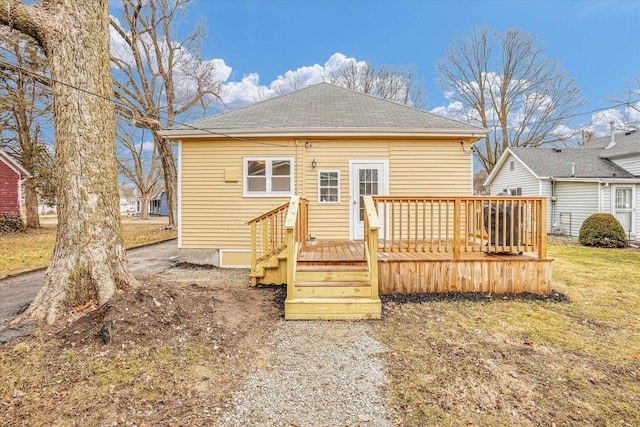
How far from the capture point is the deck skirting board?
482cm

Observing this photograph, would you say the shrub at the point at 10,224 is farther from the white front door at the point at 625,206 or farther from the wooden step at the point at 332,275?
the white front door at the point at 625,206

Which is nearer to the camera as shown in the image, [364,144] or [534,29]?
[364,144]

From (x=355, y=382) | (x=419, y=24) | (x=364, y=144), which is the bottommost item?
(x=355, y=382)

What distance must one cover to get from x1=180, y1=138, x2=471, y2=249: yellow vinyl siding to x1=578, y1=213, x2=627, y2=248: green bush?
7191 millimetres

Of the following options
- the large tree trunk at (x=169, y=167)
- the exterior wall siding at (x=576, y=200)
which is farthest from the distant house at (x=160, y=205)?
the exterior wall siding at (x=576, y=200)

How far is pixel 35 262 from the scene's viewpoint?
7.85m

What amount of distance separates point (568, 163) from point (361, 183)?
14.2 meters

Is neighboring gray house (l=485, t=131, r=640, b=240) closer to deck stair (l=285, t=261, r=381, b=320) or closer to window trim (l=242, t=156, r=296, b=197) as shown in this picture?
window trim (l=242, t=156, r=296, b=197)

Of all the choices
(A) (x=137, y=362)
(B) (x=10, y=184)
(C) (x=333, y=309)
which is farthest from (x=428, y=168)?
(B) (x=10, y=184)

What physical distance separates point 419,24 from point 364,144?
1460 centimetres

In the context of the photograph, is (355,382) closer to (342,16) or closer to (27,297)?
(27,297)

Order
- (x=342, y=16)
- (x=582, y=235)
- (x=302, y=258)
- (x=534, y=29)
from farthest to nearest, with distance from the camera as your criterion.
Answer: (x=534, y=29), (x=342, y=16), (x=582, y=235), (x=302, y=258)

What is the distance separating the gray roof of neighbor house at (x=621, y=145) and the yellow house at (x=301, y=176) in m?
12.4

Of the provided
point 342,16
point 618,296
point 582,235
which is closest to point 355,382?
point 618,296
